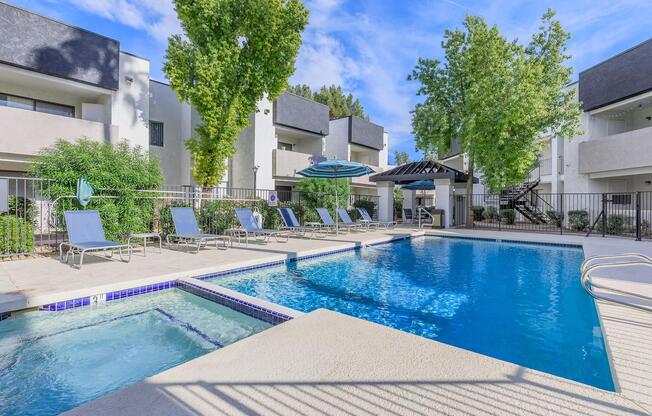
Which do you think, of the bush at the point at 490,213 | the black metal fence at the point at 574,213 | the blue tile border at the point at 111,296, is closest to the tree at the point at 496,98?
the black metal fence at the point at 574,213

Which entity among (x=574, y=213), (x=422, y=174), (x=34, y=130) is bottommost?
(x=574, y=213)

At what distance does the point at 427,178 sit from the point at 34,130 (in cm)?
1668

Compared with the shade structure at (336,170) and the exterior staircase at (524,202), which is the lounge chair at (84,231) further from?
the exterior staircase at (524,202)

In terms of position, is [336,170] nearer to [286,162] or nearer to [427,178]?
[286,162]

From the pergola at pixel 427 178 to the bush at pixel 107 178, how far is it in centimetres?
1319

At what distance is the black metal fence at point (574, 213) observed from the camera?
14.9 metres

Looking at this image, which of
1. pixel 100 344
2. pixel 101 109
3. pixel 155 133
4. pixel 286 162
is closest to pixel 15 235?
pixel 100 344

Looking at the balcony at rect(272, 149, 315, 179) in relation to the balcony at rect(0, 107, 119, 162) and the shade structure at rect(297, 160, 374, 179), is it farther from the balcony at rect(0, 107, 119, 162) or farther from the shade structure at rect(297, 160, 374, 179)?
the balcony at rect(0, 107, 119, 162)

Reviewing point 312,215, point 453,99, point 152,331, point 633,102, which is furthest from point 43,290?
point 633,102

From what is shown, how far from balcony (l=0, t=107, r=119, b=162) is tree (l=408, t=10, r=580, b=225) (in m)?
15.4

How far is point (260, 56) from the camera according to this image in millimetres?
13383

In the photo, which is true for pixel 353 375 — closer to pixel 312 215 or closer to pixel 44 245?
pixel 44 245

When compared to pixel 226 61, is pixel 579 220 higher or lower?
lower

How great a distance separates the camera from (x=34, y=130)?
1173 centimetres
